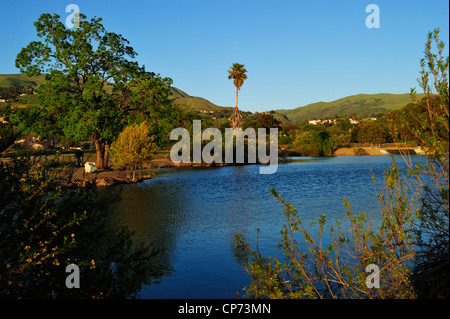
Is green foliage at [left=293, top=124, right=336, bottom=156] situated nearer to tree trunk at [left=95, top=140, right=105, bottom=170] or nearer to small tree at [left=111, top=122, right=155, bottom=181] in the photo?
tree trunk at [left=95, top=140, right=105, bottom=170]

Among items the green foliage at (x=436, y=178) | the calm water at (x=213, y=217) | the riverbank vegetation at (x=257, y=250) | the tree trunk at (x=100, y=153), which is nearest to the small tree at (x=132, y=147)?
the calm water at (x=213, y=217)

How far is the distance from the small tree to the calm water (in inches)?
93.9

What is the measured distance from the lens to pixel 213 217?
19.8m

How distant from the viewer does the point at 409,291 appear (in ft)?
18.5

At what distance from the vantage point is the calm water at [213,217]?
1070 cm

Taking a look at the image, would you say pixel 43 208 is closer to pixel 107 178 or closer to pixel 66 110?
pixel 107 178

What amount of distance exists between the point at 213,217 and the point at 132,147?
14.9 m

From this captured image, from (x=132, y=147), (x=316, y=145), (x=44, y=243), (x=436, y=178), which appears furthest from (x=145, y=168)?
(x=316, y=145)

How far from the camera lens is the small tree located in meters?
32.4

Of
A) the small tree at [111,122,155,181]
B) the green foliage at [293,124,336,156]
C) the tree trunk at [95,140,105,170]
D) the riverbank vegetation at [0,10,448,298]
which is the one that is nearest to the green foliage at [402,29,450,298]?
the riverbank vegetation at [0,10,448,298]

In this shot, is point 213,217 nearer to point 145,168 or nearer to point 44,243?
point 44,243
